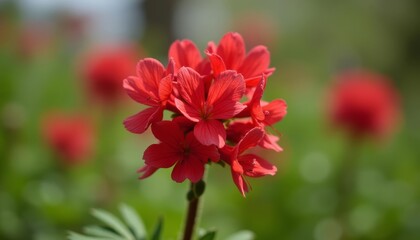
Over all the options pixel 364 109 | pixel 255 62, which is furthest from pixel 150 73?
pixel 364 109

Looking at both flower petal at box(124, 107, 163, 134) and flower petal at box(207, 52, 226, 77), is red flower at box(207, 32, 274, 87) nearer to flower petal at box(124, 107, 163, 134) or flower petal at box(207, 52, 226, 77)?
flower petal at box(207, 52, 226, 77)

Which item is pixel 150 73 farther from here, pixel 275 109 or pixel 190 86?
pixel 275 109

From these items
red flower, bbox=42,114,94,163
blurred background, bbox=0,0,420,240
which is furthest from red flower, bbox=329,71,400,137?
red flower, bbox=42,114,94,163

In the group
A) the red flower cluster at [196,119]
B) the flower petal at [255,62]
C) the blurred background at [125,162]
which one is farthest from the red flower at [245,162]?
the blurred background at [125,162]

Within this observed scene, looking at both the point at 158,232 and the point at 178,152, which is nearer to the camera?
the point at 178,152

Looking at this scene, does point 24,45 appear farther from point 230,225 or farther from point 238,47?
point 238,47
